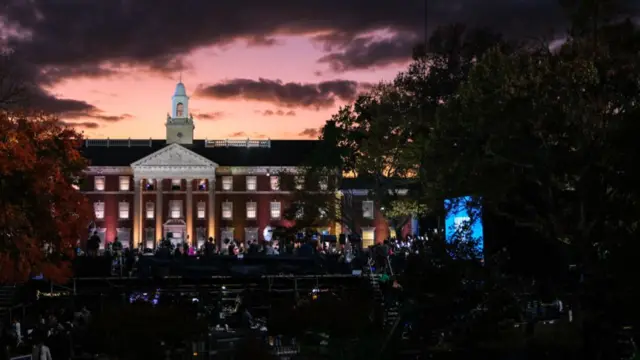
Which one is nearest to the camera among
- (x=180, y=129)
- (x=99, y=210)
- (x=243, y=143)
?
(x=99, y=210)

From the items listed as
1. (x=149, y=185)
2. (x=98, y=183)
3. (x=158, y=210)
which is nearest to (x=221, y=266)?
(x=158, y=210)

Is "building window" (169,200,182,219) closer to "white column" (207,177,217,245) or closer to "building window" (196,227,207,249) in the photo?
"building window" (196,227,207,249)

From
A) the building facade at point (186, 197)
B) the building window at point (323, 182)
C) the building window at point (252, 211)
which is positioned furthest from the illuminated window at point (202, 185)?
the building window at point (323, 182)

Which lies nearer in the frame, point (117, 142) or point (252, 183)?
point (252, 183)

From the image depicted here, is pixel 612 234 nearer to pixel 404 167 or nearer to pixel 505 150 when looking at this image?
pixel 505 150

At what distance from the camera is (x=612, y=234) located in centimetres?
1658

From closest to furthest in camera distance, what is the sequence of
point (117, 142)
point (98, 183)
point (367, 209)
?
point (367, 209) < point (98, 183) < point (117, 142)

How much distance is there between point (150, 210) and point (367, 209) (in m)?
22.5

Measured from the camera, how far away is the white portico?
8688cm

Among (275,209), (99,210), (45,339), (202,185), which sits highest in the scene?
(202,185)

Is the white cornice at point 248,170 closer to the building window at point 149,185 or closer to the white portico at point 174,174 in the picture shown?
the white portico at point 174,174

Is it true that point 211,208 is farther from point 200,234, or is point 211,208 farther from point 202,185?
point 200,234

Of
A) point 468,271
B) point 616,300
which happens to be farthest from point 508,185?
point 616,300

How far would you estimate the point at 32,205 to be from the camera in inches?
877
